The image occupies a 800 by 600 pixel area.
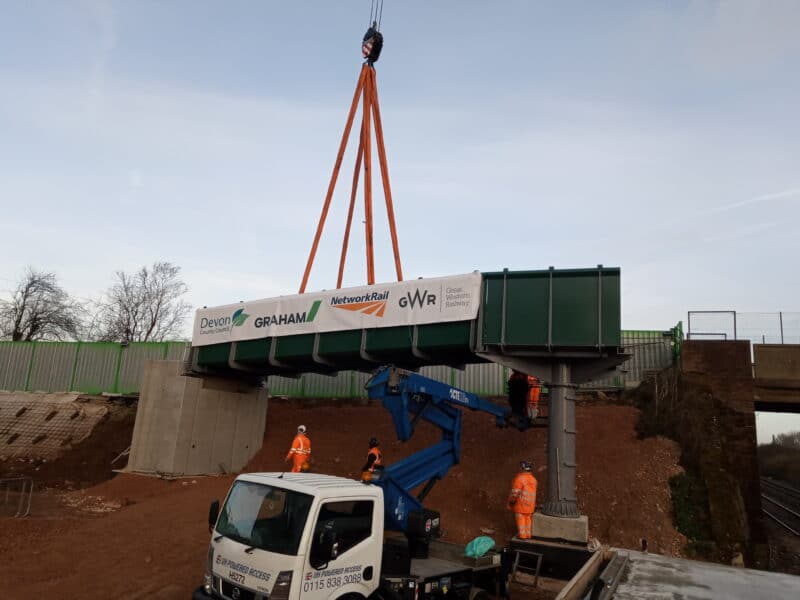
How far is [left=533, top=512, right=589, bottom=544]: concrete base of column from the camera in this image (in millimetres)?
14000

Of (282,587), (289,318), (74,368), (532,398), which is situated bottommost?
(282,587)

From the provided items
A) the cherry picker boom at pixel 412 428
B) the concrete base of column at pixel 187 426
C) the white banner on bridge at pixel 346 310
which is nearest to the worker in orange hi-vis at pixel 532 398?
the white banner on bridge at pixel 346 310

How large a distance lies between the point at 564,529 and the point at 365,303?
8.38 meters

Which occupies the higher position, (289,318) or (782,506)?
(289,318)

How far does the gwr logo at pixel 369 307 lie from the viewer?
17562mm

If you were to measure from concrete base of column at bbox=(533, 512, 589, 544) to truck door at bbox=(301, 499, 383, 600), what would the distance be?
8030 millimetres

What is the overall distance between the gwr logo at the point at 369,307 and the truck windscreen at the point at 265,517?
10.3 metres

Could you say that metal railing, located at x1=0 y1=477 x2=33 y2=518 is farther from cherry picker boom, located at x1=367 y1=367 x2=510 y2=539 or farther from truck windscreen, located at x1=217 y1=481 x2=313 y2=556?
truck windscreen, located at x1=217 y1=481 x2=313 y2=556

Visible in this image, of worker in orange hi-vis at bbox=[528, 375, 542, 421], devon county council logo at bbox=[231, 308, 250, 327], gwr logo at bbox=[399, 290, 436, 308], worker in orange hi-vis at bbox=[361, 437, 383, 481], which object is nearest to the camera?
worker in orange hi-vis at bbox=[361, 437, 383, 481]

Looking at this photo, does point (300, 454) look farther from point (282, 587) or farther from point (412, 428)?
point (282, 587)

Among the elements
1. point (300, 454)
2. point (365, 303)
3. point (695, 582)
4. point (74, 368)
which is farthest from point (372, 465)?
point (74, 368)

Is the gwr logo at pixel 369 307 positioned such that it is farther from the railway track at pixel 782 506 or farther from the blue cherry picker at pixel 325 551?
the railway track at pixel 782 506

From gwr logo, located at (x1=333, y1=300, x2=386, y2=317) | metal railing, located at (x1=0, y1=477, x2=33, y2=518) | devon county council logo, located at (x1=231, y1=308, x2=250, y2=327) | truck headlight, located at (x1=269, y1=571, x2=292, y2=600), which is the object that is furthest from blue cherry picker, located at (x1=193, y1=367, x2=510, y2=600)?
devon county council logo, located at (x1=231, y1=308, x2=250, y2=327)

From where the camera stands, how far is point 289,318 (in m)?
19.9
